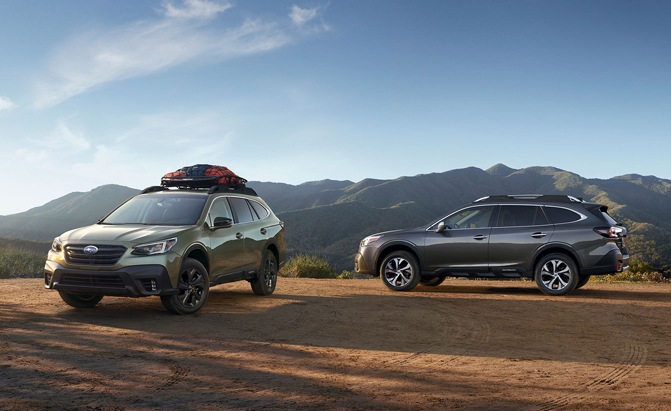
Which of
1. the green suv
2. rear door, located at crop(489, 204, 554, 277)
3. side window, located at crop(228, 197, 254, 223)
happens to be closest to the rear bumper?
rear door, located at crop(489, 204, 554, 277)

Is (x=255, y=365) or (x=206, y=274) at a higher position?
(x=206, y=274)

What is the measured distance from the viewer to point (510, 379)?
21.8 feet

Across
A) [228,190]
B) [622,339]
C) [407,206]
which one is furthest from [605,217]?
[407,206]

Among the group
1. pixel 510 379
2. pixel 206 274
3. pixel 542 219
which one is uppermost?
pixel 542 219

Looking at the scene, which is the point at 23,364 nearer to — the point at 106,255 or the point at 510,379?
the point at 106,255

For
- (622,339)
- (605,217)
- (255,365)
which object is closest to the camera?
(255,365)

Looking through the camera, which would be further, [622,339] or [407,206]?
[407,206]

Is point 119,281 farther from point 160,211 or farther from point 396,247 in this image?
point 396,247

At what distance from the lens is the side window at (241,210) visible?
40.2ft

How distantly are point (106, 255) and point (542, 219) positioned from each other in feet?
27.2

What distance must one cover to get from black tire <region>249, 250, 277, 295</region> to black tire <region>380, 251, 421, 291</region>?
95.1 inches

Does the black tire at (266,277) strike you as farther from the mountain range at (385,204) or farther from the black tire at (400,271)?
the mountain range at (385,204)

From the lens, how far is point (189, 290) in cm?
1054

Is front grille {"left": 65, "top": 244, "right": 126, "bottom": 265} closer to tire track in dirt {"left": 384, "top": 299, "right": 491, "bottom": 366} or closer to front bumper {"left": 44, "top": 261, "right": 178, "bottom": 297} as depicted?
front bumper {"left": 44, "top": 261, "right": 178, "bottom": 297}
